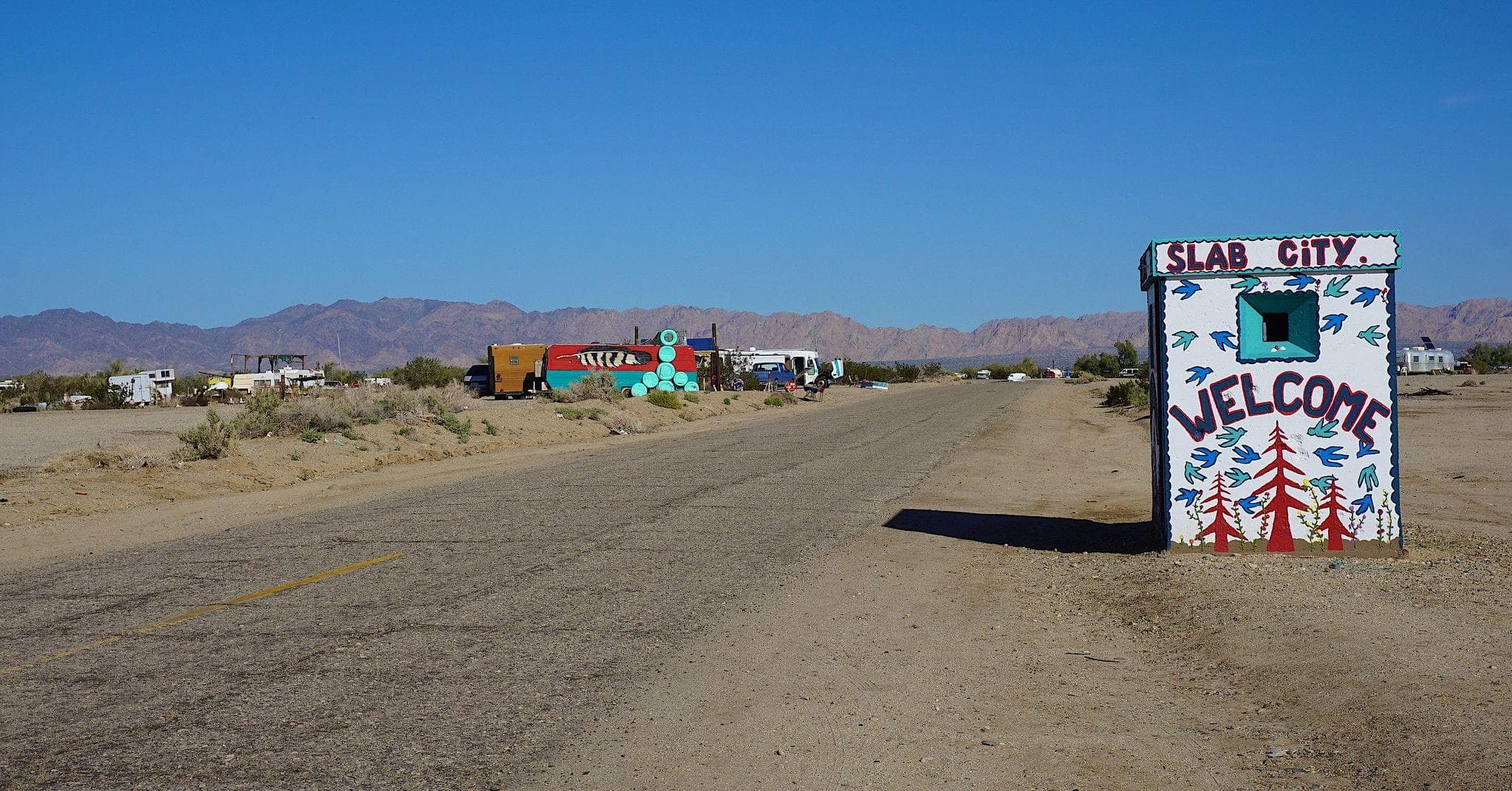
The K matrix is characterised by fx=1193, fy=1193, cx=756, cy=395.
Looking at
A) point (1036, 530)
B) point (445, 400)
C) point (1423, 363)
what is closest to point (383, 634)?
point (1036, 530)

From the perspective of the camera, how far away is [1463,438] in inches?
885

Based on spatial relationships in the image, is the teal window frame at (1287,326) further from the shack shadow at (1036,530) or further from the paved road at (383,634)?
the paved road at (383,634)

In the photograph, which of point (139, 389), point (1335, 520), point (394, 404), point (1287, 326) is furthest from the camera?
point (139, 389)

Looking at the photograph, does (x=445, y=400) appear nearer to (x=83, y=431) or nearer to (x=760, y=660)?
(x=83, y=431)

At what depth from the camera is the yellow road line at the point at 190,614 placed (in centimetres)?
704

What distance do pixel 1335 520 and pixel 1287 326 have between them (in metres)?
1.62

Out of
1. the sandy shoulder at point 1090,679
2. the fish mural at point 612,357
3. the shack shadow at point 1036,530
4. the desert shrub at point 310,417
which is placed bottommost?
the shack shadow at point 1036,530

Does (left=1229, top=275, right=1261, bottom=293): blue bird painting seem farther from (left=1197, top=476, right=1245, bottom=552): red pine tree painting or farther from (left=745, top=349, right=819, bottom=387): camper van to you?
(left=745, top=349, right=819, bottom=387): camper van

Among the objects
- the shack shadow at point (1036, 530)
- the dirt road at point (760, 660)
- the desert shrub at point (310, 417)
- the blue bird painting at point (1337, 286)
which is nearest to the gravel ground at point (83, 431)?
the desert shrub at point (310, 417)

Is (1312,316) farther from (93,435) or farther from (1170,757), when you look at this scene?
(93,435)

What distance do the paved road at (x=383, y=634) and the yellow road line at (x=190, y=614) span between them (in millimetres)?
77

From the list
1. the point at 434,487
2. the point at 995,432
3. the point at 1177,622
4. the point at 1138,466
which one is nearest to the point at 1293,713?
the point at 1177,622

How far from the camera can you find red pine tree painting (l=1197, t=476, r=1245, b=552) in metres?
9.88

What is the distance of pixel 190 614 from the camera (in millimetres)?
8297
